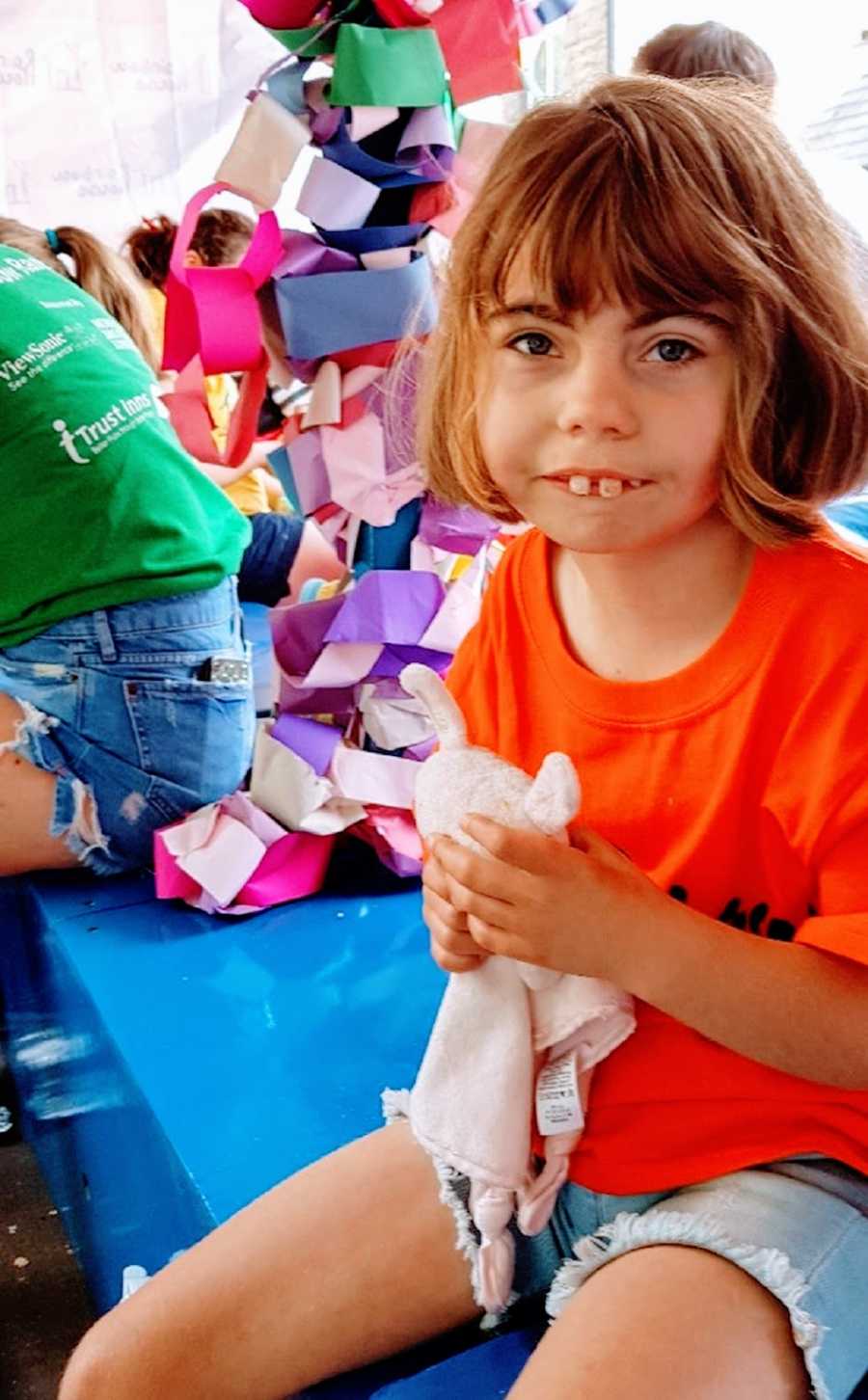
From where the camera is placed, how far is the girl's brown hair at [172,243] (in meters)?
2.32

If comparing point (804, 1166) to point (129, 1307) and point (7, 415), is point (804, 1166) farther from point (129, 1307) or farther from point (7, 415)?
point (7, 415)

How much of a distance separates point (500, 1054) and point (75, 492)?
2.76ft

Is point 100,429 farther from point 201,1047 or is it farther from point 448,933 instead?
point 448,933

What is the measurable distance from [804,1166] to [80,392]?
1020mm

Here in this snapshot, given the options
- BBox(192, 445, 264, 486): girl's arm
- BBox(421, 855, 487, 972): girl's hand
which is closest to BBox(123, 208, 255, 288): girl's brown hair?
BBox(192, 445, 264, 486): girl's arm

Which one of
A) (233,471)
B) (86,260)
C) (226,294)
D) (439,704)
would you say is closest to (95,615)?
(226,294)

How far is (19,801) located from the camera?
133cm

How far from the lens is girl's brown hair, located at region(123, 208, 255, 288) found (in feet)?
7.60

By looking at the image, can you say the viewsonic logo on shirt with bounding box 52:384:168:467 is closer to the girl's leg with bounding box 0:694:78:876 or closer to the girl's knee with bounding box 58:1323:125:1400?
the girl's leg with bounding box 0:694:78:876

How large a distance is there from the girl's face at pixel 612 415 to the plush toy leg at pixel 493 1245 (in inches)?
12.8

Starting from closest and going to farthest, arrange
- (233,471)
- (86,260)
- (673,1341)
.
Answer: (673,1341) < (86,260) < (233,471)

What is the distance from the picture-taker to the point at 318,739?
4.30 ft

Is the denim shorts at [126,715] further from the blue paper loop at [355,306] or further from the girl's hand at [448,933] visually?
the girl's hand at [448,933]

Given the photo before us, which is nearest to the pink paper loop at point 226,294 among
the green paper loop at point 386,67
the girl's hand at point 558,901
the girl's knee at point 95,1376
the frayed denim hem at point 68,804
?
the green paper loop at point 386,67
